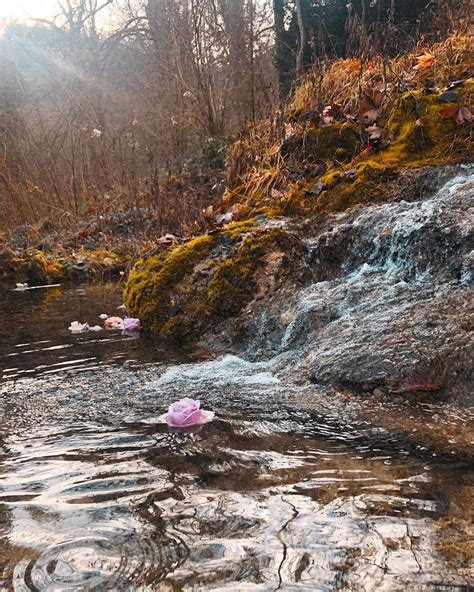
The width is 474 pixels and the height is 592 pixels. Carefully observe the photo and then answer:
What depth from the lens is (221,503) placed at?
1852 millimetres

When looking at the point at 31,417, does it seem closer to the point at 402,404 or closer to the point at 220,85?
the point at 402,404

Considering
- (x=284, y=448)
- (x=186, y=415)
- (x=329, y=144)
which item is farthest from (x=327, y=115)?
(x=284, y=448)

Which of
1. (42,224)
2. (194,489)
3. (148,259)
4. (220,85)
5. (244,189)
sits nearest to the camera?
(194,489)

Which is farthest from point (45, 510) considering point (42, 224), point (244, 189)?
point (42, 224)

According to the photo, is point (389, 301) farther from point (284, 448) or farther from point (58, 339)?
point (58, 339)

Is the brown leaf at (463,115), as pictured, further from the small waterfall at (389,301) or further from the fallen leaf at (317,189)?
the fallen leaf at (317,189)

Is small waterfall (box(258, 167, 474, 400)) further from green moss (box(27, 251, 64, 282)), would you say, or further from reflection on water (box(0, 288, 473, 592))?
green moss (box(27, 251, 64, 282))

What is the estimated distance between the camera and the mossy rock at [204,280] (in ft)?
15.9

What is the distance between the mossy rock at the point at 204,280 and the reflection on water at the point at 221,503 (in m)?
1.83

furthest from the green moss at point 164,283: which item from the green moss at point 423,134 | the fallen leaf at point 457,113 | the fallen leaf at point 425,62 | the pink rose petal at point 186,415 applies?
the fallen leaf at point 425,62

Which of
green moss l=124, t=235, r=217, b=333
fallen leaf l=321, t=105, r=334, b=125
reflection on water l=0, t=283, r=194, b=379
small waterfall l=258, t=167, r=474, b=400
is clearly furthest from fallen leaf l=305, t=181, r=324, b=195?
reflection on water l=0, t=283, r=194, b=379

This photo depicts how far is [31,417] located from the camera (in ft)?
9.71

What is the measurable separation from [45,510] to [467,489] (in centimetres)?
144

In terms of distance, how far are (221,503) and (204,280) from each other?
3305 millimetres
